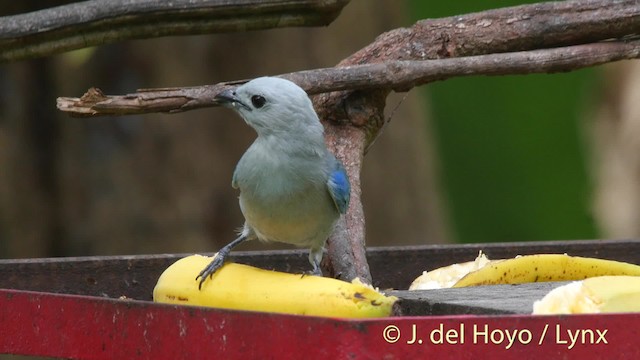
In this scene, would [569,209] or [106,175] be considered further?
[569,209]

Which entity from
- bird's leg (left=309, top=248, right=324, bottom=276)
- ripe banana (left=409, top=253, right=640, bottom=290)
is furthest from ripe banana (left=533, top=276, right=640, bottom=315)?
bird's leg (left=309, top=248, right=324, bottom=276)

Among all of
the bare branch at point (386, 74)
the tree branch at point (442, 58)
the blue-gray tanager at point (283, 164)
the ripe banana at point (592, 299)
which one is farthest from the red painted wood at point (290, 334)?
the tree branch at point (442, 58)

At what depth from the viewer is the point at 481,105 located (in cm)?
800

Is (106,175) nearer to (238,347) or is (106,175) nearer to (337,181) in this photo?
(337,181)

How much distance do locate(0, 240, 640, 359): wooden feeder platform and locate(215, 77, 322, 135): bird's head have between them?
59cm

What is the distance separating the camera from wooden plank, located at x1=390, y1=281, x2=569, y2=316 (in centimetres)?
246

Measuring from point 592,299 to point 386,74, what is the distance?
4.32 ft

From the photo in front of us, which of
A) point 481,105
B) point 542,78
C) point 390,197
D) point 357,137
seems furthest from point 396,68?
point 542,78

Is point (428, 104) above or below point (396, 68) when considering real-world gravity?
below

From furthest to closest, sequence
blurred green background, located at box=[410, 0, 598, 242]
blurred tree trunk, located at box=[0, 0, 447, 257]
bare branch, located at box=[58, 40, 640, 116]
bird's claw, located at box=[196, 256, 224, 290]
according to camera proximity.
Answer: blurred green background, located at box=[410, 0, 598, 242] → blurred tree trunk, located at box=[0, 0, 447, 257] → bare branch, located at box=[58, 40, 640, 116] → bird's claw, located at box=[196, 256, 224, 290]

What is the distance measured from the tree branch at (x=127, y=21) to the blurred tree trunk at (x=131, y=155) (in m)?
1.97

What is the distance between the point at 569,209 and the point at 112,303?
21.5 ft

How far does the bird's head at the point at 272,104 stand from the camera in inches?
116

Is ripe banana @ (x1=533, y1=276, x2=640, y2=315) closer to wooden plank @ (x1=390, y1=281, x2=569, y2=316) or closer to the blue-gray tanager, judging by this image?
wooden plank @ (x1=390, y1=281, x2=569, y2=316)
